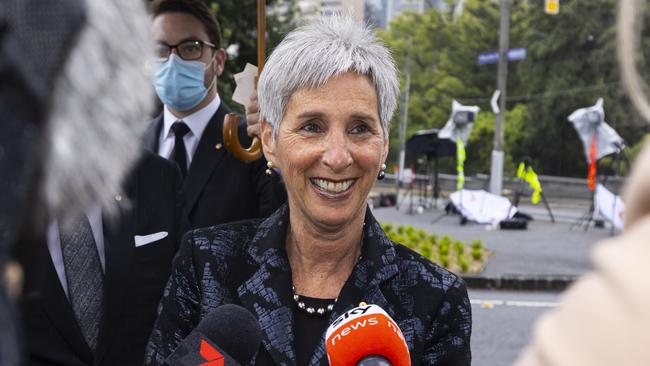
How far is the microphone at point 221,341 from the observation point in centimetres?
172

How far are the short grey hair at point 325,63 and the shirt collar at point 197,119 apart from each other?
142cm

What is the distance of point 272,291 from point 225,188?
135cm

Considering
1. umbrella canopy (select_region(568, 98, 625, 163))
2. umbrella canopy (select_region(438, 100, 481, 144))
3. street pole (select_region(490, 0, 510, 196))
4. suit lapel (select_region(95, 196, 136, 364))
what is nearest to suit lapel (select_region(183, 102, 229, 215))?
suit lapel (select_region(95, 196, 136, 364))

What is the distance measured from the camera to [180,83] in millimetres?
4055

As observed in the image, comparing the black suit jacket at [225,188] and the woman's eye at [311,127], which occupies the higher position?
the woman's eye at [311,127]

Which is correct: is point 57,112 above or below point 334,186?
above

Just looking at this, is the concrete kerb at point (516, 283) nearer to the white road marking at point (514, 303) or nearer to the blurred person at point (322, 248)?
the white road marking at point (514, 303)

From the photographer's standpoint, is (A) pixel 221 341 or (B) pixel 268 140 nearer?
(A) pixel 221 341

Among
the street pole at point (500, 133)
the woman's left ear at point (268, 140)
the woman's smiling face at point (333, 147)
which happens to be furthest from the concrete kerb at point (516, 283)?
the street pole at point (500, 133)

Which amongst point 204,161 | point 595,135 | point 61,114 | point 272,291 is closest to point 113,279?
point 272,291

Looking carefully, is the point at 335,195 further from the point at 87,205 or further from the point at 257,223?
the point at 87,205

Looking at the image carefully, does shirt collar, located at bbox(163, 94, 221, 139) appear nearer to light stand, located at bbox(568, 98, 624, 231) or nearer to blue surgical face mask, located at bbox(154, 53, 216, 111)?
blue surgical face mask, located at bbox(154, 53, 216, 111)

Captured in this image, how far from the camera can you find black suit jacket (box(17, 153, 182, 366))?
96.1 inches

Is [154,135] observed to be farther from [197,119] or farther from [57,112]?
[57,112]
